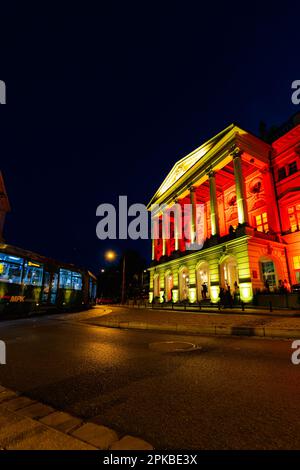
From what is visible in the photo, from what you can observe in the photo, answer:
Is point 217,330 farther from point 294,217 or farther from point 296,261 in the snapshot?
point 294,217

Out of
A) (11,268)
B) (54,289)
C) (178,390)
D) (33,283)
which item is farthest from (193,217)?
(178,390)

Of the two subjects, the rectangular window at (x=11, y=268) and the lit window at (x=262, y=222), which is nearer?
the rectangular window at (x=11, y=268)

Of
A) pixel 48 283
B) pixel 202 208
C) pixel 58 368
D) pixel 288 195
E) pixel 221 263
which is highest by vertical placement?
pixel 202 208

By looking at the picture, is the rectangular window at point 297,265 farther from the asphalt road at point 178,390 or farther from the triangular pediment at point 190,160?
the asphalt road at point 178,390

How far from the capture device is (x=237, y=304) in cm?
2131

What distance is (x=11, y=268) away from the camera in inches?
592

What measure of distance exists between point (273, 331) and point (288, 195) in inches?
844

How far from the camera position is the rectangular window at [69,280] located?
20.4 metres

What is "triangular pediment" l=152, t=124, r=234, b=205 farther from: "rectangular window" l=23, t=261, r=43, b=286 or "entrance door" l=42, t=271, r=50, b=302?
"rectangular window" l=23, t=261, r=43, b=286

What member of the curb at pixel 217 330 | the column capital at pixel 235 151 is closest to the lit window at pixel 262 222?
the column capital at pixel 235 151

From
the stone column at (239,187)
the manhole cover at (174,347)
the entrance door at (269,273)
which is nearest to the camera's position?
the manhole cover at (174,347)

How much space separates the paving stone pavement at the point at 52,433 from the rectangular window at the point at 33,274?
14734 mm

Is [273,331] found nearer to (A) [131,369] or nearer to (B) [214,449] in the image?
(A) [131,369]
